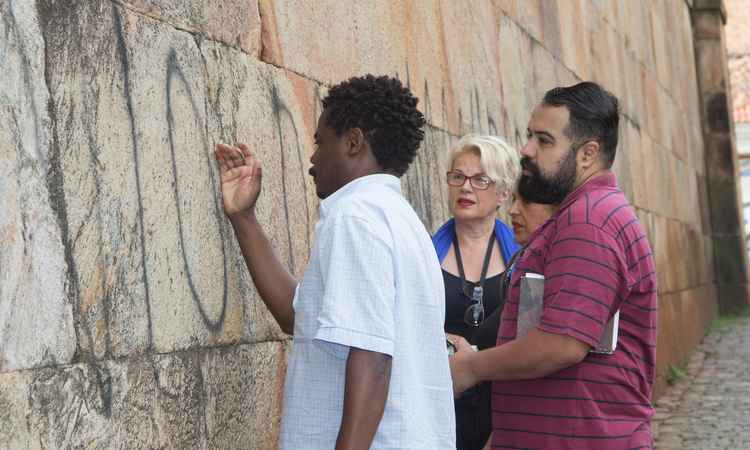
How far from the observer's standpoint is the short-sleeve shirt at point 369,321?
94.3 inches

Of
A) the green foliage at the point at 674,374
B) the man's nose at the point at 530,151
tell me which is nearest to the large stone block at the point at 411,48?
the man's nose at the point at 530,151

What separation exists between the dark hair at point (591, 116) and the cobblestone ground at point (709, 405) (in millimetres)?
4853

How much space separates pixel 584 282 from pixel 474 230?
143 centimetres

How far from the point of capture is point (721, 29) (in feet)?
59.1

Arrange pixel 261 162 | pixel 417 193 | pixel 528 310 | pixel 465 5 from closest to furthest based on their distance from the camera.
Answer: pixel 528 310
pixel 261 162
pixel 417 193
pixel 465 5

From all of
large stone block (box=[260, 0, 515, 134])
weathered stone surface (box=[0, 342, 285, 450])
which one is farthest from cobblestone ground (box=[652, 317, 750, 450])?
weathered stone surface (box=[0, 342, 285, 450])

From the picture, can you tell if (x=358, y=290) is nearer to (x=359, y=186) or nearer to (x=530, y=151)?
(x=359, y=186)

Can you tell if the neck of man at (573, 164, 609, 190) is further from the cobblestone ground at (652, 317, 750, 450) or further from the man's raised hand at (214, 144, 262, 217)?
the cobblestone ground at (652, 317, 750, 450)

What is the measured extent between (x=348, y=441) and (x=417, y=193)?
2848 mm

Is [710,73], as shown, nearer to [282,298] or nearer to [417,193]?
[417,193]

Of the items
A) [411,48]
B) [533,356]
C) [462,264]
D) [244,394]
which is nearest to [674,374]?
[411,48]

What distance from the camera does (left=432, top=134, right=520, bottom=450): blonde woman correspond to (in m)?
3.89

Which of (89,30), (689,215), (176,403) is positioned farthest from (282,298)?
(689,215)

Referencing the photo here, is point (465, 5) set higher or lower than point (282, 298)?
higher
